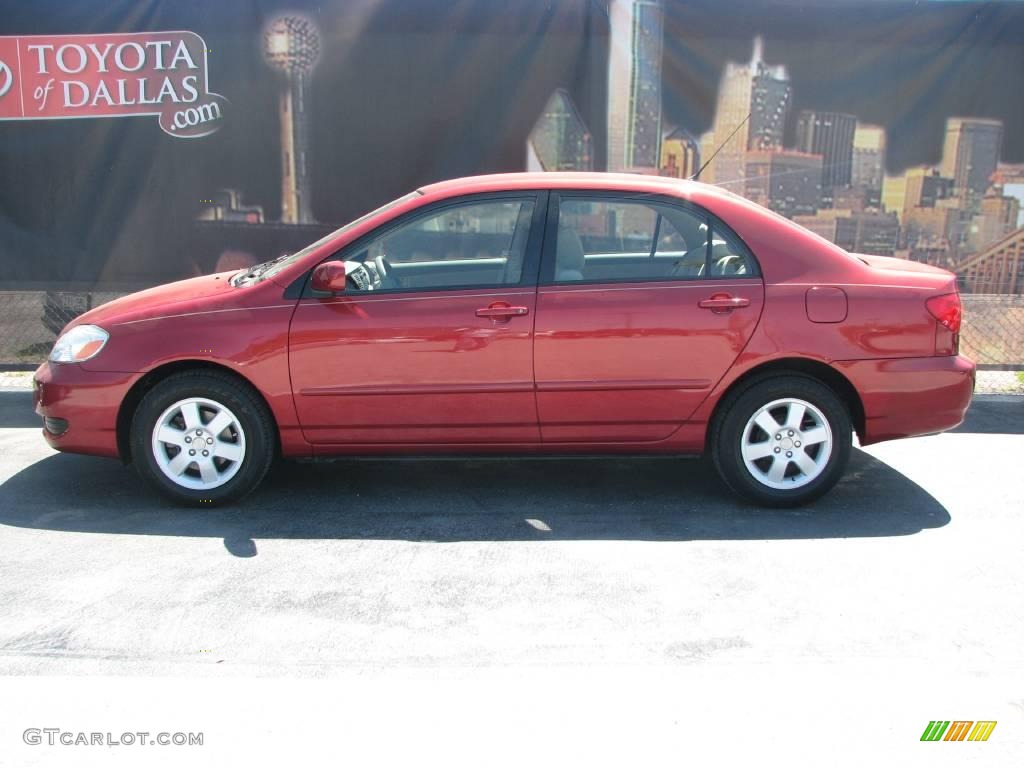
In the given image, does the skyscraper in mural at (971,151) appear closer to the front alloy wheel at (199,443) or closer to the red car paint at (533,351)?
the red car paint at (533,351)

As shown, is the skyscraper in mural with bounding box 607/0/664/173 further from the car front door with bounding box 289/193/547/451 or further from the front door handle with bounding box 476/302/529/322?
the front door handle with bounding box 476/302/529/322

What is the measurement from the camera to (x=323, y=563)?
4.11m

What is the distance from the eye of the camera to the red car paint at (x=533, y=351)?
4.56 metres

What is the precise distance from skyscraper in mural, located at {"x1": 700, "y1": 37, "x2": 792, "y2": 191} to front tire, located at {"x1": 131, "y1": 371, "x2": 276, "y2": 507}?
516cm

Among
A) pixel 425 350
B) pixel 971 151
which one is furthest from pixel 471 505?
pixel 971 151

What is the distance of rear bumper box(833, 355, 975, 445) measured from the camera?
462 centimetres

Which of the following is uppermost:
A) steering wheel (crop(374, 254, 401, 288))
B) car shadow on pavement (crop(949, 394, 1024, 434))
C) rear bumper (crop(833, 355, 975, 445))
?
steering wheel (crop(374, 254, 401, 288))

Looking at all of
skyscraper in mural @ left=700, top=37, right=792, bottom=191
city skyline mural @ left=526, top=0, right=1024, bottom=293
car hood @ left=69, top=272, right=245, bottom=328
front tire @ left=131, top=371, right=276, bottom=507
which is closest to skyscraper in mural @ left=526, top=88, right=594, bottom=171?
city skyline mural @ left=526, top=0, right=1024, bottom=293

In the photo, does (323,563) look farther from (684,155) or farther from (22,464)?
(684,155)

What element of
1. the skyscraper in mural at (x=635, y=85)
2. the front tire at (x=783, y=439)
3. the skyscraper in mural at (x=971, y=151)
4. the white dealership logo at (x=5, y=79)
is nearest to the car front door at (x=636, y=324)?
the front tire at (x=783, y=439)

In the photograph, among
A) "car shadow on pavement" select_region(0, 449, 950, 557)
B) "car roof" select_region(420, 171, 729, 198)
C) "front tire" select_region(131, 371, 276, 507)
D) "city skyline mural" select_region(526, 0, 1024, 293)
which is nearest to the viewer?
"car shadow on pavement" select_region(0, 449, 950, 557)

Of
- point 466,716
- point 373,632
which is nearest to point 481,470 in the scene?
point 373,632

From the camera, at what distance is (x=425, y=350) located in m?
4.57

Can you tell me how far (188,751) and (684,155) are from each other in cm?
675
